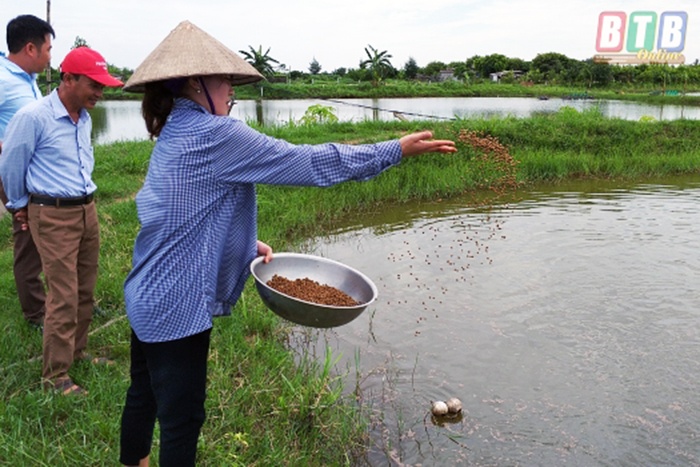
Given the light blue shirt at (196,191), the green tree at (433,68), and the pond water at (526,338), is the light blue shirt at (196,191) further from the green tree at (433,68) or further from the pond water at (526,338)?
the green tree at (433,68)

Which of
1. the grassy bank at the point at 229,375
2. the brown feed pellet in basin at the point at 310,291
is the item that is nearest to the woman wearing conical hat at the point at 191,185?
the brown feed pellet in basin at the point at 310,291

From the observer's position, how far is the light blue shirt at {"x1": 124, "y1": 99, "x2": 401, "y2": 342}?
5.25 ft

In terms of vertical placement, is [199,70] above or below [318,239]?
above

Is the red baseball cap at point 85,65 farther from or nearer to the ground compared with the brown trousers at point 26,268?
farther from the ground

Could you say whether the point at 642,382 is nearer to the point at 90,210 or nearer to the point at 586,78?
the point at 90,210

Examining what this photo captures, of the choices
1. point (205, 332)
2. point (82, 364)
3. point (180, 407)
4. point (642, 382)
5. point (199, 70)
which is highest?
point (199, 70)

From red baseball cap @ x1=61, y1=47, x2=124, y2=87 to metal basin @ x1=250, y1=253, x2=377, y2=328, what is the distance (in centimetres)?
110

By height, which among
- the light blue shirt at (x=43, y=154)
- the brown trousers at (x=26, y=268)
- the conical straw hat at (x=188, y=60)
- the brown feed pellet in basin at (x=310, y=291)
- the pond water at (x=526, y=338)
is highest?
the conical straw hat at (x=188, y=60)

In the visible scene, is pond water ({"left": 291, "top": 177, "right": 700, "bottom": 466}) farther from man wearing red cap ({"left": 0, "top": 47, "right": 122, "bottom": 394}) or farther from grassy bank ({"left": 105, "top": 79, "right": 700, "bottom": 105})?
grassy bank ({"left": 105, "top": 79, "right": 700, "bottom": 105})

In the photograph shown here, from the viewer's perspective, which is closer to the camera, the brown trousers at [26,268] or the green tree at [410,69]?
the brown trousers at [26,268]

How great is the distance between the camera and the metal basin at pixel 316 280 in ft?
6.32

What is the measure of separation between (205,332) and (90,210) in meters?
1.44

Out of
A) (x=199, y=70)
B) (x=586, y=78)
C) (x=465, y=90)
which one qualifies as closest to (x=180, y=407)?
(x=199, y=70)

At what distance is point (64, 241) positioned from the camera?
270cm
